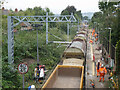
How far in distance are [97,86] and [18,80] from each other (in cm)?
452

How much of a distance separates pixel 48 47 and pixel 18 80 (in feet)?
23.6

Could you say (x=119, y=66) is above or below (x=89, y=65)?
above

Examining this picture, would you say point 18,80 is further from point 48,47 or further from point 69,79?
point 48,47

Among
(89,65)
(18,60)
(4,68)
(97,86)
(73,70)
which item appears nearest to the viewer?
(73,70)

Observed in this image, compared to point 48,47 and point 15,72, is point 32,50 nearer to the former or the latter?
point 48,47

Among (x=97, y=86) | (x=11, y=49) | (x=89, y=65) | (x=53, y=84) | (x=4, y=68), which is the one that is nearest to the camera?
(x=53, y=84)

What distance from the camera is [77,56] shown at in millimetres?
9266

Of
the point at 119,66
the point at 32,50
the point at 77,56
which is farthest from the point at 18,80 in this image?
the point at 32,50

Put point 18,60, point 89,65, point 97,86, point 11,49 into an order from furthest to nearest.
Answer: point 89,65 < point 18,60 < point 11,49 < point 97,86

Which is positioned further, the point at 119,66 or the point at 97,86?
the point at 97,86

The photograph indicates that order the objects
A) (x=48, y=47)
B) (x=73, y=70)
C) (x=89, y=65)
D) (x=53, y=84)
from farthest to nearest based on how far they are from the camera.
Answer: (x=48, y=47), (x=89, y=65), (x=73, y=70), (x=53, y=84)

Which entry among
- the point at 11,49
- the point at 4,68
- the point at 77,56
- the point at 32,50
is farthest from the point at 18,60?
the point at 77,56

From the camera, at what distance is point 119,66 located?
730 centimetres

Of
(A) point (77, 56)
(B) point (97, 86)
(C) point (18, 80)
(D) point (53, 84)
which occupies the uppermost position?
(A) point (77, 56)
